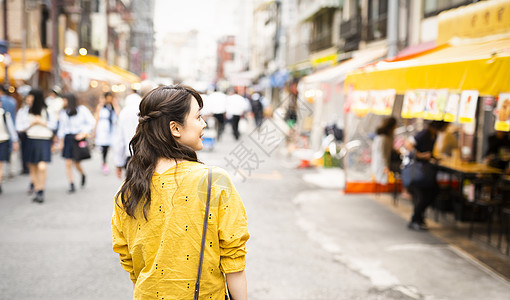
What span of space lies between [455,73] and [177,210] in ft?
14.9

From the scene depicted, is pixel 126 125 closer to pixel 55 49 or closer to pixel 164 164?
pixel 164 164

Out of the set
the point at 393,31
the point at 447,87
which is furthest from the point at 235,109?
the point at 447,87

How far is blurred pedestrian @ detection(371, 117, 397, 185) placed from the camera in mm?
10125

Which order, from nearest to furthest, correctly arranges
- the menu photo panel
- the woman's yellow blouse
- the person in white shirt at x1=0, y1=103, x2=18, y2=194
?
1. the woman's yellow blouse
2. the menu photo panel
3. the person in white shirt at x1=0, y1=103, x2=18, y2=194

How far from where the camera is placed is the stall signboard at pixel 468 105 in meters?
5.69

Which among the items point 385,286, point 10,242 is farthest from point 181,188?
point 10,242

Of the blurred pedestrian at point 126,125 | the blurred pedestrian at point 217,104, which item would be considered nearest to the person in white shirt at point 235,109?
the blurred pedestrian at point 217,104

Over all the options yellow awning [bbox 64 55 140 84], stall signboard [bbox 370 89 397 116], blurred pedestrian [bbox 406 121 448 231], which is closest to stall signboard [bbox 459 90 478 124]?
blurred pedestrian [bbox 406 121 448 231]

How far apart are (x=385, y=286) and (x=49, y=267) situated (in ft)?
12.2

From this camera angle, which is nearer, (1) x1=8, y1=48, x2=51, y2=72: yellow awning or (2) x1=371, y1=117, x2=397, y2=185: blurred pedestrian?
(2) x1=371, y1=117, x2=397, y2=185: blurred pedestrian

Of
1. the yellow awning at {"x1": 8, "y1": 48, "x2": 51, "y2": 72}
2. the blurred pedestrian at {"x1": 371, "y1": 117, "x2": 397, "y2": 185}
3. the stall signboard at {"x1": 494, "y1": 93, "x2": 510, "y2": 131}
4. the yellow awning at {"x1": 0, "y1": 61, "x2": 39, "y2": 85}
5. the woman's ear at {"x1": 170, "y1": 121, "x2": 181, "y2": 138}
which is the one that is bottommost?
the blurred pedestrian at {"x1": 371, "y1": 117, "x2": 397, "y2": 185}

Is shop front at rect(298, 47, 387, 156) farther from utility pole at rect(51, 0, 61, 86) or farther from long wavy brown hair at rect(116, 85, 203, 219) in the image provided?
long wavy brown hair at rect(116, 85, 203, 219)

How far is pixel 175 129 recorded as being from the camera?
2.17 m

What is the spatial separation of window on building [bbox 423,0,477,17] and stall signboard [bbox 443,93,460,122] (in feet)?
22.8
